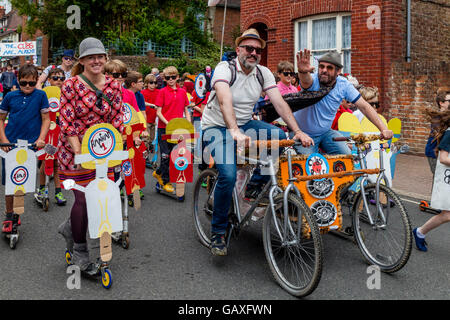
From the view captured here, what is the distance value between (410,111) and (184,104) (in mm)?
7050

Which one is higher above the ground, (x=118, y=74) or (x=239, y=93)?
(x=118, y=74)

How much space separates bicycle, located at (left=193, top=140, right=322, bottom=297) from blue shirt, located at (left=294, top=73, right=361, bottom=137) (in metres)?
0.97

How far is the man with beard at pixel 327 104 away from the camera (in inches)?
187

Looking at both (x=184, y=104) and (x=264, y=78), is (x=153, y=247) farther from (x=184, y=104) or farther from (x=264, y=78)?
(x=184, y=104)

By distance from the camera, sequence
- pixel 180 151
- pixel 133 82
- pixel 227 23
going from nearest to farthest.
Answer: pixel 133 82, pixel 180 151, pixel 227 23

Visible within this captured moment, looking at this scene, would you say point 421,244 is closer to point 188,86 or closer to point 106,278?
point 106,278

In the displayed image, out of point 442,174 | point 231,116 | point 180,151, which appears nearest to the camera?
point 231,116

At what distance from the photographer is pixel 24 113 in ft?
17.7

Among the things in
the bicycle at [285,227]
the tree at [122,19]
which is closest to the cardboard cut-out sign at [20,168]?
the bicycle at [285,227]

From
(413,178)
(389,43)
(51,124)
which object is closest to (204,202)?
(51,124)

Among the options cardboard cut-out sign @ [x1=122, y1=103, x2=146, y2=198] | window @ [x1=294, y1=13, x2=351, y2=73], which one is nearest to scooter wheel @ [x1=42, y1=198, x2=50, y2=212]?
cardboard cut-out sign @ [x1=122, y1=103, x2=146, y2=198]

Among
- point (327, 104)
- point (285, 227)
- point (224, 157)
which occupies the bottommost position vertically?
point (285, 227)

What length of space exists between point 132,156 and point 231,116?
1506 millimetres

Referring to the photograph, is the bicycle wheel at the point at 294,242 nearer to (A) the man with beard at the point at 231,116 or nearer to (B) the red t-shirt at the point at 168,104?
(A) the man with beard at the point at 231,116
